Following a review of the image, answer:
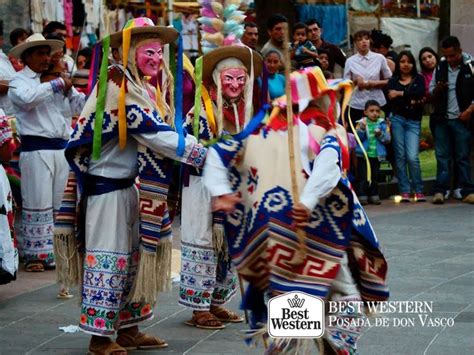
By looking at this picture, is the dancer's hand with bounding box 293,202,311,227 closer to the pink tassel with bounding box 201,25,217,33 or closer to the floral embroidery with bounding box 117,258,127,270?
the floral embroidery with bounding box 117,258,127,270

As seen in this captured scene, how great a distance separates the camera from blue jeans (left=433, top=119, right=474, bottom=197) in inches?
A: 587

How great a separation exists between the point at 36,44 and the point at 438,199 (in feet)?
19.6

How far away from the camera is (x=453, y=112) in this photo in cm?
1485

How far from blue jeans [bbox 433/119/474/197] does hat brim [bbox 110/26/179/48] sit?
766cm

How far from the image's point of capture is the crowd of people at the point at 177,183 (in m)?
6.14

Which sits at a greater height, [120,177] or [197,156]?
[197,156]

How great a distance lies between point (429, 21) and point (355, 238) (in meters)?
21.0

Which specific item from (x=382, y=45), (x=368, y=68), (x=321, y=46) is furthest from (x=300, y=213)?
(x=382, y=45)

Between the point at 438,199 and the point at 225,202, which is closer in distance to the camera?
the point at 225,202

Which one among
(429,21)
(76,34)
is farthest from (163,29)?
(429,21)

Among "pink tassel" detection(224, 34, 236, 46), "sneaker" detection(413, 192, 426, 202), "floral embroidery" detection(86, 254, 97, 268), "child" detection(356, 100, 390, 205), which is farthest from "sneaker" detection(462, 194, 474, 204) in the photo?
"floral embroidery" detection(86, 254, 97, 268)

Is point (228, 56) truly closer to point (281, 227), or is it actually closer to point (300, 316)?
point (281, 227)

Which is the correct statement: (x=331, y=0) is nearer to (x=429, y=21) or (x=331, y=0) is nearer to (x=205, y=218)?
(x=429, y=21)

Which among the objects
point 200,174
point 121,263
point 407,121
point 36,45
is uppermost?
point 36,45
